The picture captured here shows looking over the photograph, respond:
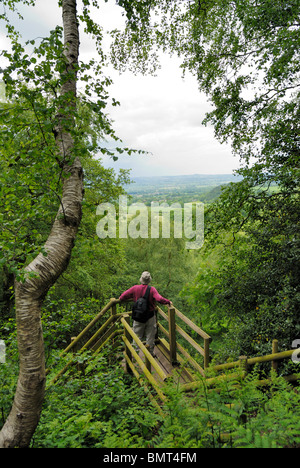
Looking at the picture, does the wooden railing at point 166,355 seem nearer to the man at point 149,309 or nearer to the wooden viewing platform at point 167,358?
the wooden viewing platform at point 167,358

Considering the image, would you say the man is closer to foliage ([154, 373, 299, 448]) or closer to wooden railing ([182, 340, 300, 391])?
wooden railing ([182, 340, 300, 391])

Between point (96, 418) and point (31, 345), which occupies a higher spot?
point (31, 345)

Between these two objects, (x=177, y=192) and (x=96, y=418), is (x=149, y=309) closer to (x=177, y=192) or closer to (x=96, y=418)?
(x=96, y=418)

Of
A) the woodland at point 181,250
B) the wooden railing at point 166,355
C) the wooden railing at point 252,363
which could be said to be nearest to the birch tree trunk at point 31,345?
the woodland at point 181,250

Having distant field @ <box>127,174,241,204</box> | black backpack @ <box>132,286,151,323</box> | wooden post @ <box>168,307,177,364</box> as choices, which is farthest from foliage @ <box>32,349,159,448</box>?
distant field @ <box>127,174,241,204</box>

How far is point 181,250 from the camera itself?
5613 mm

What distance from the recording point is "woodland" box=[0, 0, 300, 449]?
7.88ft

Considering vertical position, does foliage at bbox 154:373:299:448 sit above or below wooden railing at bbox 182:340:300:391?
above

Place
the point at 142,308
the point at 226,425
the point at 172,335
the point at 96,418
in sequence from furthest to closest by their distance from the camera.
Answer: the point at 142,308, the point at 172,335, the point at 96,418, the point at 226,425

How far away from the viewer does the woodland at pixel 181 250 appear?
2.40 m

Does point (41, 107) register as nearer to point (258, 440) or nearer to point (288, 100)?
point (258, 440)

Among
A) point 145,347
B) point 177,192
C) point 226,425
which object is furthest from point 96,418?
point 177,192

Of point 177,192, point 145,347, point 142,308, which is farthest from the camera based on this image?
point 177,192

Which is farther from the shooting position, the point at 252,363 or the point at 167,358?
the point at 167,358
